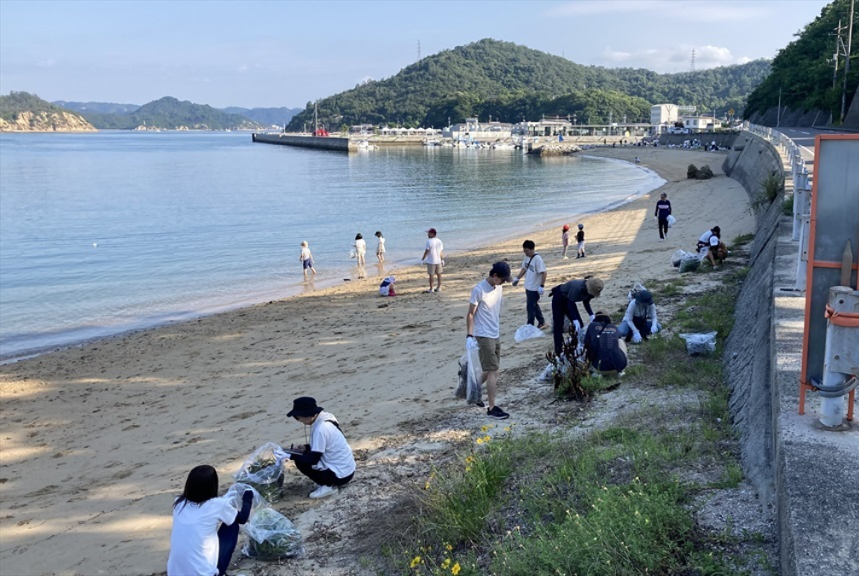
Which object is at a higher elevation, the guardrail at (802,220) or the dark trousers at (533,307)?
the guardrail at (802,220)

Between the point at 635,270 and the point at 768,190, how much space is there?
17.0ft

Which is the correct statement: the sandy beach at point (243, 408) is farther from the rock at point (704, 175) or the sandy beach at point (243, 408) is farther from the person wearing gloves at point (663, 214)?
the rock at point (704, 175)

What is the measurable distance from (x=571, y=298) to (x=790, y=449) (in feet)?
15.6

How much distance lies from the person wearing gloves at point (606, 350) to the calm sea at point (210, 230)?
1318 centimetres

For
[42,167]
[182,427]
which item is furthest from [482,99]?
[182,427]

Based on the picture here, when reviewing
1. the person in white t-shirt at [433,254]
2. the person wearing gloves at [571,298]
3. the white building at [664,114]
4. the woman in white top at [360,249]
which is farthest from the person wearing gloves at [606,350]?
the white building at [664,114]

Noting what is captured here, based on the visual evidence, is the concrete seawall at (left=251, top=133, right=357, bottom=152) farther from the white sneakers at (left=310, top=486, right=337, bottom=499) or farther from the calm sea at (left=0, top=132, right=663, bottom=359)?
the white sneakers at (left=310, top=486, right=337, bottom=499)

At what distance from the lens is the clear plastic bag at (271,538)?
5031 mm

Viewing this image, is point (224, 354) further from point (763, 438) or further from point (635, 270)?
point (763, 438)

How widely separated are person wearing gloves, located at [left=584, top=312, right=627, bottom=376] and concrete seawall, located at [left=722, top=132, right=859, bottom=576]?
1.12m

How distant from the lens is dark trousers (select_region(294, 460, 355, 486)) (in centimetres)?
606

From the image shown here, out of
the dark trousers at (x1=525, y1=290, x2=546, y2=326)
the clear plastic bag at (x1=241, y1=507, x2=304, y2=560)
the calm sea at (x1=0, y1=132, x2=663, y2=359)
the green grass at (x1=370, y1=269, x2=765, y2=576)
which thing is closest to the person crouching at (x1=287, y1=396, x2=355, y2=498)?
the clear plastic bag at (x1=241, y1=507, x2=304, y2=560)

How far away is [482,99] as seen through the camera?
196 meters

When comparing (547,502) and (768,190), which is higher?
(768,190)
